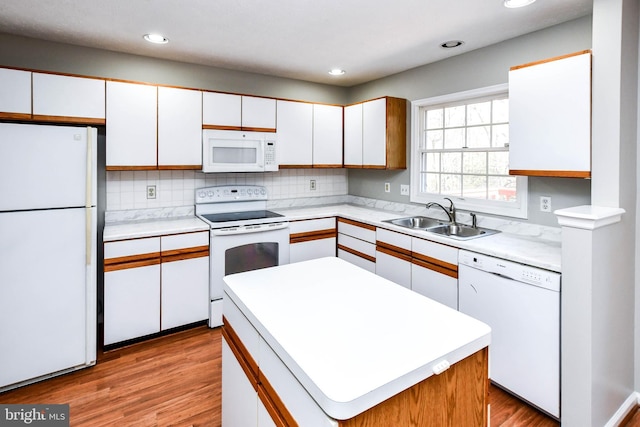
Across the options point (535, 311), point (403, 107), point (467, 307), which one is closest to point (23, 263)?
point (467, 307)

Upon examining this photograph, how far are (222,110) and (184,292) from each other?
170 centimetres

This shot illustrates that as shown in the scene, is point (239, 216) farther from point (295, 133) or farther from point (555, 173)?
point (555, 173)

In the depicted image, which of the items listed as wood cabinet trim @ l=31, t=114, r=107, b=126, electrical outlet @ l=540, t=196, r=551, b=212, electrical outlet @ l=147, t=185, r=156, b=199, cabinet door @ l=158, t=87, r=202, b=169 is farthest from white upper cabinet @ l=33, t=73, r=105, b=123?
electrical outlet @ l=540, t=196, r=551, b=212

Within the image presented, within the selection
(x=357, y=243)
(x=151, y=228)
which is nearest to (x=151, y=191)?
(x=151, y=228)

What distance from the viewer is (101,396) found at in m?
2.25

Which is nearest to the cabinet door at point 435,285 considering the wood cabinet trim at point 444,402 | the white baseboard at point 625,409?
the white baseboard at point 625,409

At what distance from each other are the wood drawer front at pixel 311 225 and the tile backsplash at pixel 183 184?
0.62 m

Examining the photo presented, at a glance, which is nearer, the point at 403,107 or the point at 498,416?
the point at 498,416

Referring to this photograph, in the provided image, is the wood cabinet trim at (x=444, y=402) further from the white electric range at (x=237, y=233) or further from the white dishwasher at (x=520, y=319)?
the white electric range at (x=237, y=233)

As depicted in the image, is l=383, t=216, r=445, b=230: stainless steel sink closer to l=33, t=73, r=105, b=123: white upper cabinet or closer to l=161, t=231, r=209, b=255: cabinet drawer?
l=161, t=231, r=209, b=255: cabinet drawer

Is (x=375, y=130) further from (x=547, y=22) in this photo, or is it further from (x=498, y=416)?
(x=498, y=416)

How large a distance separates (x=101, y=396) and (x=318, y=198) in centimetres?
293

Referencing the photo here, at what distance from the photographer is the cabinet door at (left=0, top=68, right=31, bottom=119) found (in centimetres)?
244

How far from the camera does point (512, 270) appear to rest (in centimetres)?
213
